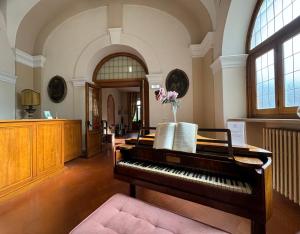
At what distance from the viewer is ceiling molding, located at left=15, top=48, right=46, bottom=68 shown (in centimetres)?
456

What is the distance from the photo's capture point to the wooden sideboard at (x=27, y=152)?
2.30 metres

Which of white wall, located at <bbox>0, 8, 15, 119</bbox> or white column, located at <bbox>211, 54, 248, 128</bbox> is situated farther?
white wall, located at <bbox>0, 8, 15, 119</bbox>

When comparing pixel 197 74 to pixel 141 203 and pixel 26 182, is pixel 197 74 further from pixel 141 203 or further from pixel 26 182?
pixel 26 182

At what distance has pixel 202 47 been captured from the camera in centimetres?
406

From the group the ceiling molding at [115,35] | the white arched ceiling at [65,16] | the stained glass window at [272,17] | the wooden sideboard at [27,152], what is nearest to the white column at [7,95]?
the white arched ceiling at [65,16]

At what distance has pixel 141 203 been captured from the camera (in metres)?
1.34

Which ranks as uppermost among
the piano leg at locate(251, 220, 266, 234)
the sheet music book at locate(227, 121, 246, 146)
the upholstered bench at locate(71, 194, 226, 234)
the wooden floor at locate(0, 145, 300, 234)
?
the sheet music book at locate(227, 121, 246, 146)

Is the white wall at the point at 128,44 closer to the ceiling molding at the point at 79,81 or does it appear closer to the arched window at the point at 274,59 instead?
the ceiling molding at the point at 79,81

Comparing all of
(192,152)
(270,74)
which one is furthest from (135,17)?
(192,152)

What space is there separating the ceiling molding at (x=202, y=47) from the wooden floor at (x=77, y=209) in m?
3.01

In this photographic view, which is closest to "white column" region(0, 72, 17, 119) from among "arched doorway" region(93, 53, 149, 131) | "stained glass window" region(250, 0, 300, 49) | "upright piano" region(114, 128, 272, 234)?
"arched doorway" region(93, 53, 149, 131)

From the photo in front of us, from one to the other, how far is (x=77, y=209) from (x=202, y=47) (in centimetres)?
402

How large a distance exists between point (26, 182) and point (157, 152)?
228 cm

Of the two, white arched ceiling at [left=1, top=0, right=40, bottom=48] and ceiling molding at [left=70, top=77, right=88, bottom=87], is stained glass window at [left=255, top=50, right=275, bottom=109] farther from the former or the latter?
white arched ceiling at [left=1, top=0, right=40, bottom=48]
